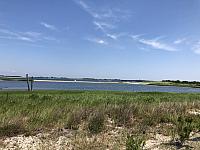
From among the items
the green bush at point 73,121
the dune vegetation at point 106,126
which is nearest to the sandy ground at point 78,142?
the dune vegetation at point 106,126

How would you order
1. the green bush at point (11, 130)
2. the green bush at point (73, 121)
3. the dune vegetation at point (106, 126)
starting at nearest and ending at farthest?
the dune vegetation at point (106, 126) → the green bush at point (11, 130) → the green bush at point (73, 121)

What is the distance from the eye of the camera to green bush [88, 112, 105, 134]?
10898 millimetres

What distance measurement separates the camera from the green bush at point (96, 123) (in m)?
10.9

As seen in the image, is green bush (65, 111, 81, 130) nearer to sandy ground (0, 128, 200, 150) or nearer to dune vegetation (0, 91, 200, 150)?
dune vegetation (0, 91, 200, 150)

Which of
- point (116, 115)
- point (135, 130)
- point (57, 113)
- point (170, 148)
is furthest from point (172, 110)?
point (170, 148)

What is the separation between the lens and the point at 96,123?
37.6ft

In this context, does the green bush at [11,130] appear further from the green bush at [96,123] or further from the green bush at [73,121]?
the green bush at [96,123]

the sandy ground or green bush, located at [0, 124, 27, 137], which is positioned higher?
green bush, located at [0, 124, 27, 137]

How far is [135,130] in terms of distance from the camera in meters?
11.2

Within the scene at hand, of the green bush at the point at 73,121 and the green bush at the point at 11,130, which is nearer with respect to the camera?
the green bush at the point at 11,130

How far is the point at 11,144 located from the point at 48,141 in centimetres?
105

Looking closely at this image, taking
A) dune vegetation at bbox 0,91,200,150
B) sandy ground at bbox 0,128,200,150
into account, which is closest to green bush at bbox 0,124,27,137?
dune vegetation at bbox 0,91,200,150

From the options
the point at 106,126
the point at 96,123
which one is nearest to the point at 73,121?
the point at 96,123

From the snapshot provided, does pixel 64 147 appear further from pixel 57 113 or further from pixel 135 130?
pixel 57 113
